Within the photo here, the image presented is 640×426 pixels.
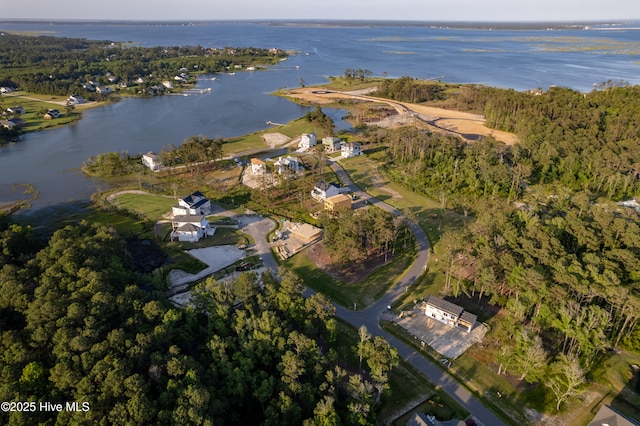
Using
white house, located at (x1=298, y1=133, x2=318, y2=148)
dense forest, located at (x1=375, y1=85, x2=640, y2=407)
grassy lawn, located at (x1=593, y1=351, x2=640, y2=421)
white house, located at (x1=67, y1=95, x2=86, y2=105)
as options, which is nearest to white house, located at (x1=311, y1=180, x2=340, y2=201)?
dense forest, located at (x1=375, y1=85, x2=640, y2=407)

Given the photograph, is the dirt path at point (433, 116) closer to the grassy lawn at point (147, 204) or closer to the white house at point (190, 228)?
the grassy lawn at point (147, 204)

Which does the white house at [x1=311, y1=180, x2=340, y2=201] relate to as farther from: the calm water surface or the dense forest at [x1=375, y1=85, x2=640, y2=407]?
the calm water surface

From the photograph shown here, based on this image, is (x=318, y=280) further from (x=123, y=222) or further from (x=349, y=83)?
(x=349, y=83)

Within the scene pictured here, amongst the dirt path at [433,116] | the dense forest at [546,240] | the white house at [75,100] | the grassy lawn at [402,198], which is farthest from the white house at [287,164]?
the white house at [75,100]

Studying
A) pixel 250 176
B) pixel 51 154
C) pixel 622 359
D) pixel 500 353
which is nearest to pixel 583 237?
pixel 622 359

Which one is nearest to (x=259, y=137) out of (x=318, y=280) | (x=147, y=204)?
(x=147, y=204)

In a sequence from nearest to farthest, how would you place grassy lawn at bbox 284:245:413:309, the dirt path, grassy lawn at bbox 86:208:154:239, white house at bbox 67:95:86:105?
grassy lawn at bbox 284:245:413:309 → grassy lawn at bbox 86:208:154:239 → the dirt path → white house at bbox 67:95:86:105
